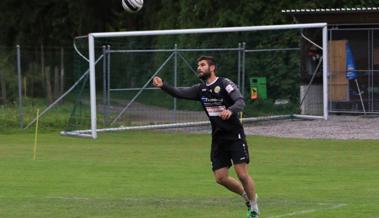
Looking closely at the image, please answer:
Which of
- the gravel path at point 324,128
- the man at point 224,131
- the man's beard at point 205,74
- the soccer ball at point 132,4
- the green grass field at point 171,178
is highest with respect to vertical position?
the soccer ball at point 132,4

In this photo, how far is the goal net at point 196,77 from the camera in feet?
90.5

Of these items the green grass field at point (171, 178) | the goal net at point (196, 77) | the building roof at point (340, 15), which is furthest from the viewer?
the building roof at point (340, 15)

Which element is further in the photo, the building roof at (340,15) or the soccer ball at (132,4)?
the building roof at (340,15)

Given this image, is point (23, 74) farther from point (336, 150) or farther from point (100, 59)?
point (336, 150)

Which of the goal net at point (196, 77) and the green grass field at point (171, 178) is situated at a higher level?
the goal net at point (196, 77)

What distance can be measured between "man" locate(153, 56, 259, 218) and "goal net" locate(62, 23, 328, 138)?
13.3 metres

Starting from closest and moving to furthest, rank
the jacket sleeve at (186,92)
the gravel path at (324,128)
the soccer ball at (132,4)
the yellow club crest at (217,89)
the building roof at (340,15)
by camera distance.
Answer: the yellow club crest at (217,89) → the jacket sleeve at (186,92) → the soccer ball at (132,4) → the gravel path at (324,128) → the building roof at (340,15)

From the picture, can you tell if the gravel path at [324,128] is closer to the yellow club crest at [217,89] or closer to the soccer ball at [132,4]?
the soccer ball at [132,4]

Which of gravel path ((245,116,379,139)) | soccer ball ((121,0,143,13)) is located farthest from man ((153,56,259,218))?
gravel path ((245,116,379,139))

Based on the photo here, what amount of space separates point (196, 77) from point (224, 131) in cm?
1709

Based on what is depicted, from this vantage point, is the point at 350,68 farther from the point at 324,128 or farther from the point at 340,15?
the point at 324,128

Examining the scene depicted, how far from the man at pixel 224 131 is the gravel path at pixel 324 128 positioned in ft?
42.7

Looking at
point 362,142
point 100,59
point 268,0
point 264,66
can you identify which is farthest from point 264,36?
point 362,142

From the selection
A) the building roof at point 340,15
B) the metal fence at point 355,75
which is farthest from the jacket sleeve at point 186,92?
the metal fence at point 355,75
